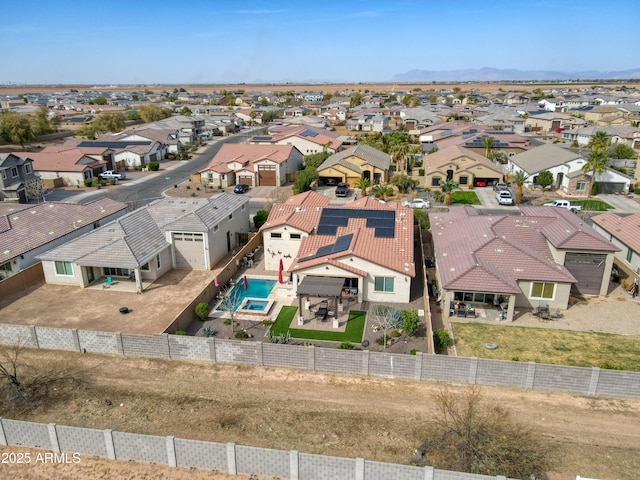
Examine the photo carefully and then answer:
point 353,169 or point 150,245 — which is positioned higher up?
point 353,169

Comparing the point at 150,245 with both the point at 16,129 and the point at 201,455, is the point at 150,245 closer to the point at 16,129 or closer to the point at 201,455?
the point at 201,455

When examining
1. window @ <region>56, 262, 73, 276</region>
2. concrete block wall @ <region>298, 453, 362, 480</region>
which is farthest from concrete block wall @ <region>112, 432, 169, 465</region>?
window @ <region>56, 262, 73, 276</region>

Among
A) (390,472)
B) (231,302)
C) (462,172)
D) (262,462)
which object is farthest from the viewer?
(462,172)

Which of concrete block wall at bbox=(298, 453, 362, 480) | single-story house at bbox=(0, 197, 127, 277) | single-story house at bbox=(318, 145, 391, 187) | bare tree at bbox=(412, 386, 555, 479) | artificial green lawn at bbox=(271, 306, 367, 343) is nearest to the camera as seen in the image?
concrete block wall at bbox=(298, 453, 362, 480)

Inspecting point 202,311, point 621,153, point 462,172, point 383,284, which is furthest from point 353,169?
point 621,153

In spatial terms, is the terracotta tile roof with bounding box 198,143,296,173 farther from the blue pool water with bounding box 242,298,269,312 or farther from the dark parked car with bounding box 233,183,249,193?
the blue pool water with bounding box 242,298,269,312

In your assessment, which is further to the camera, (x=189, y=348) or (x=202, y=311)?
(x=202, y=311)

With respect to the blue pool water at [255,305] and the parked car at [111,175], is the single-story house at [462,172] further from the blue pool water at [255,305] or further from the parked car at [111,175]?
the parked car at [111,175]
